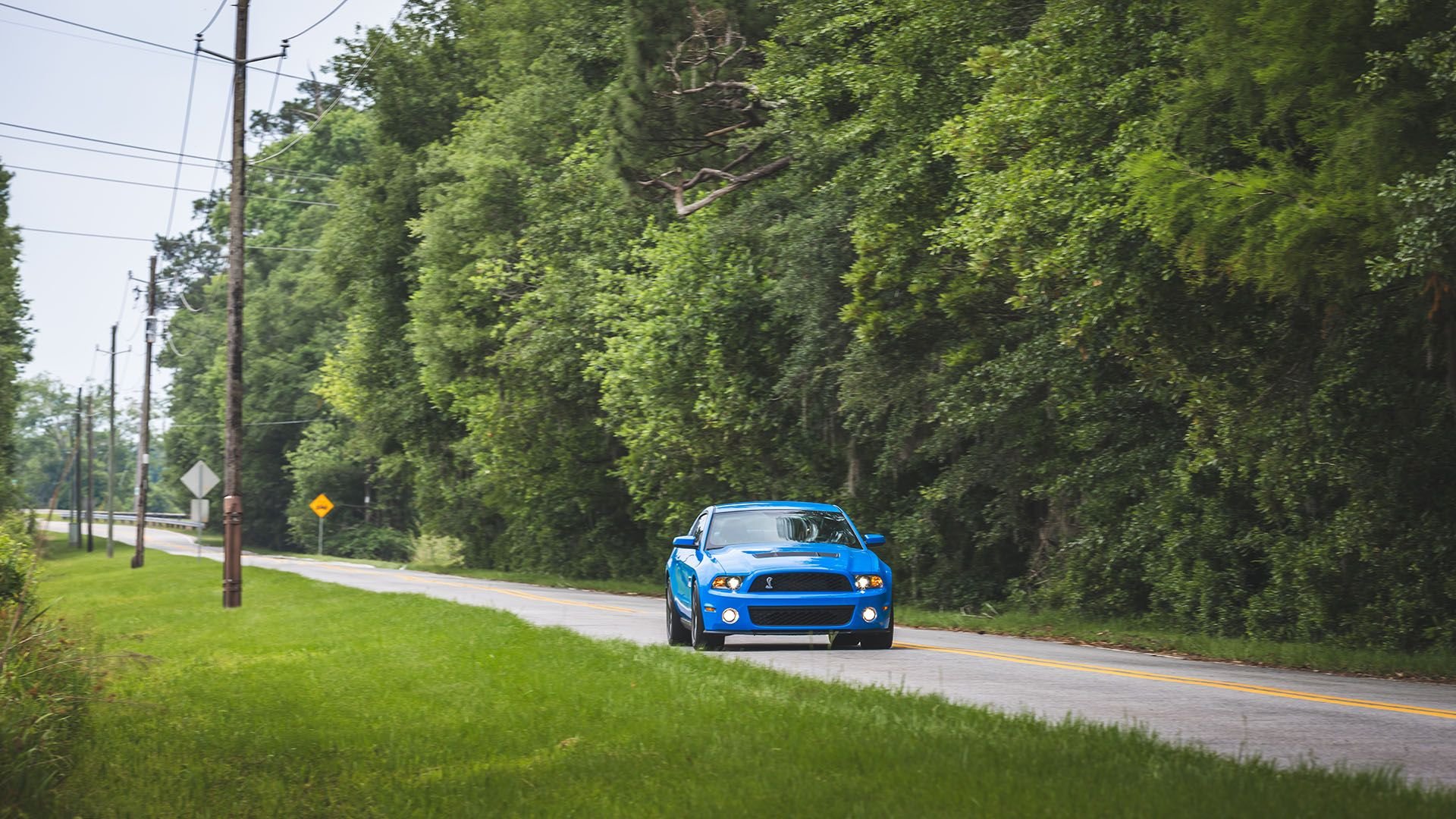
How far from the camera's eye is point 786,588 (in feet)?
57.0

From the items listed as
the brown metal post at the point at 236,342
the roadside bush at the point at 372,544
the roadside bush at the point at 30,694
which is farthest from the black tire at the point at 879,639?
the roadside bush at the point at 372,544

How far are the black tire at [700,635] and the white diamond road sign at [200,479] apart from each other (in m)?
34.4

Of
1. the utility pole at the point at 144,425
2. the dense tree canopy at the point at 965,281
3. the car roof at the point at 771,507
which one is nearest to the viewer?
the dense tree canopy at the point at 965,281

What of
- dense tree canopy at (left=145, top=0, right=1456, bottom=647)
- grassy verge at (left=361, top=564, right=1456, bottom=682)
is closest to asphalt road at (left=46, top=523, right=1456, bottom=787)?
grassy verge at (left=361, top=564, right=1456, bottom=682)

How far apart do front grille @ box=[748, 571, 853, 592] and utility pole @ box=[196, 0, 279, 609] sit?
52.6ft

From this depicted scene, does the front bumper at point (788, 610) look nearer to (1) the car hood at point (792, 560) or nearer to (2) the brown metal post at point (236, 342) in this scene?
(1) the car hood at point (792, 560)

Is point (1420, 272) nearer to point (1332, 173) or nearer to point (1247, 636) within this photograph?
point (1332, 173)

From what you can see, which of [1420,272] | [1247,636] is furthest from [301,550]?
[1420,272]

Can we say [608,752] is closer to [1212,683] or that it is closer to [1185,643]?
[1212,683]

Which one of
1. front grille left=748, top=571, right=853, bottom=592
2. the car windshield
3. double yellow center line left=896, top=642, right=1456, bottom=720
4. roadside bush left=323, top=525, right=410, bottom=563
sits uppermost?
the car windshield

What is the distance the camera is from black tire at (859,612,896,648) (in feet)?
59.1

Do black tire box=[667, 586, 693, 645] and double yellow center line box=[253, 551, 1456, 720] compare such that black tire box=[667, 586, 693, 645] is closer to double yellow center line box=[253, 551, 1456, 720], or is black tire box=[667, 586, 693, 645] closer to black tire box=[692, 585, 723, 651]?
black tire box=[692, 585, 723, 651]

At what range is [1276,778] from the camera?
7980 millimetres

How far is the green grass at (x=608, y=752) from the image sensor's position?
301 inches
